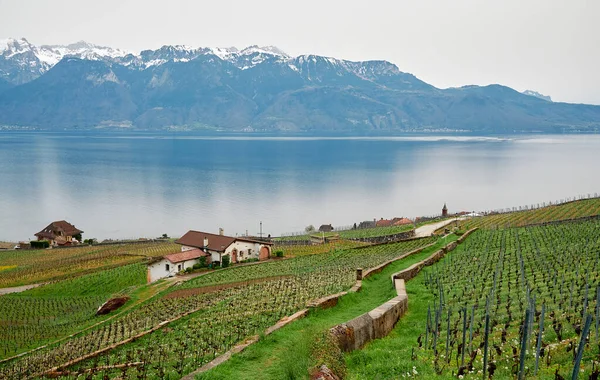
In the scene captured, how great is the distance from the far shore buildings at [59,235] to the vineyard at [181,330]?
196 ft

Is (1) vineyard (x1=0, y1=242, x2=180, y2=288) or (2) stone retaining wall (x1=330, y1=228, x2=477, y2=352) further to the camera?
(1) vineyard (x1=0, y1=242, x2=180, y2=288)

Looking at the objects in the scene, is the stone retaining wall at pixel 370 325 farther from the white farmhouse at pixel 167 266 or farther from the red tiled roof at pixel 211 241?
the red tiled roof at pixel 211 241

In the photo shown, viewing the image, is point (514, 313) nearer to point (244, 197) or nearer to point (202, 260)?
point (202, 260)

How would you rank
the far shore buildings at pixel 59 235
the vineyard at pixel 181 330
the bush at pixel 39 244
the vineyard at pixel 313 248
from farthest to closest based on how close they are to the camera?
1. the far shore buildings at pixel 59 235
2. the bush at pixel 39 244
3. the vineyard at pixel 313 248
4. the vineyard at pixel 181 330

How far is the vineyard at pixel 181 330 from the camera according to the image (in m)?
17.0

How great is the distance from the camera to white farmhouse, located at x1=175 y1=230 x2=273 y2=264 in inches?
2068

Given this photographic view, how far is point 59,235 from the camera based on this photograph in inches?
3546

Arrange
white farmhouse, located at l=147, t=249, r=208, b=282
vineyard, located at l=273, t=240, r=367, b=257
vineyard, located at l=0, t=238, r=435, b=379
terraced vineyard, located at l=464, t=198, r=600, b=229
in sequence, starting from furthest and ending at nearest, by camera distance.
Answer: terraced vineyard, located at l=464, t=198, r=600, b=229 → vineyard, located at l=273, t=240, r=367, b=257 → white farmhouse, located at l=147, t=249, r=208, b=282 → vineyard, located at l=0, t=238, r=435, b=379

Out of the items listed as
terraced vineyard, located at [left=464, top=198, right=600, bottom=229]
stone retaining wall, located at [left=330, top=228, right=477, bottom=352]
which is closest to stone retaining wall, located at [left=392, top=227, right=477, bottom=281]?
stone retaining wall, located at [left=330, top=228, right=477, bottom=352]

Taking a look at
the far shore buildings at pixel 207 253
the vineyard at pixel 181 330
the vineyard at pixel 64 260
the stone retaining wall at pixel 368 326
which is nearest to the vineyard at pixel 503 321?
the stone retaining wall at pixel 368 326

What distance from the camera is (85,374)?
16.8 m

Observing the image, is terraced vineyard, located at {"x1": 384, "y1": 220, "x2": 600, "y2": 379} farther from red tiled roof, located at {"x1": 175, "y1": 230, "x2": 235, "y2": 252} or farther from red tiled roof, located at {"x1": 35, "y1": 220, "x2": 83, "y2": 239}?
red tiled roof, located at {"x1": 35, "y1": 220, "x2": 83, "y2": 239}

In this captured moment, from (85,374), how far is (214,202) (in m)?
120

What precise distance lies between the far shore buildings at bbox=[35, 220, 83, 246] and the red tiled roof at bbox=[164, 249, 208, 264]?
46.9m
